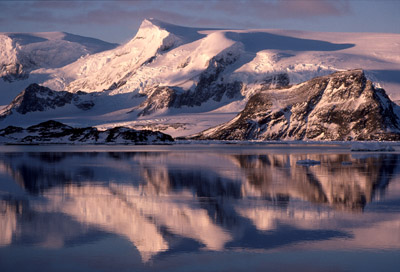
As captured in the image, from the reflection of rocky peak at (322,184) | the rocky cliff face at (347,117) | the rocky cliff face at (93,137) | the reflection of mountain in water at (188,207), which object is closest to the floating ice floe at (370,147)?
the reflection of rocky peak at (322,184)

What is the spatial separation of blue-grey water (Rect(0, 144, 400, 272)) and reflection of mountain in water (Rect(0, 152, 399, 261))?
51 millimetres

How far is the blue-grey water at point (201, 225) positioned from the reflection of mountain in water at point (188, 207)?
0.05 m

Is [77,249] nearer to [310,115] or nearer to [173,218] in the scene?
[173,218]

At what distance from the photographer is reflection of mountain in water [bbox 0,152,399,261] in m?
23.6

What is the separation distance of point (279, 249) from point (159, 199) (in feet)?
42.7

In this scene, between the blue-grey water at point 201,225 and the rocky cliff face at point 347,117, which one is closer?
the blue-grey water at point 201,225

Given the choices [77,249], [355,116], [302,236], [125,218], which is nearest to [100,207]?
[125,218]

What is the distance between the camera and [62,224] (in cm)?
2625

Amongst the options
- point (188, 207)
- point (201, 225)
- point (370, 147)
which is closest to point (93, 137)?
point (370, 147)

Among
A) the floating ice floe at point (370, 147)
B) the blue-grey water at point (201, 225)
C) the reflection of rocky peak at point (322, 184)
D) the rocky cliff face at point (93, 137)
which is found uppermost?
the blue-grey water at point (201, 225)

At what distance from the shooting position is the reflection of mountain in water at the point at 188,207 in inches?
930

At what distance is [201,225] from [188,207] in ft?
16.3

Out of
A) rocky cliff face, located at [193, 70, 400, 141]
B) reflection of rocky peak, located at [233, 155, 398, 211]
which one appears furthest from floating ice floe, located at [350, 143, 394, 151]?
rocky cliff face, located at [193, 70, 400, 141]

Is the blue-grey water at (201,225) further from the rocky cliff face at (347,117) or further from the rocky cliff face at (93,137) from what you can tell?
the rocky cliff face at (347,117)
